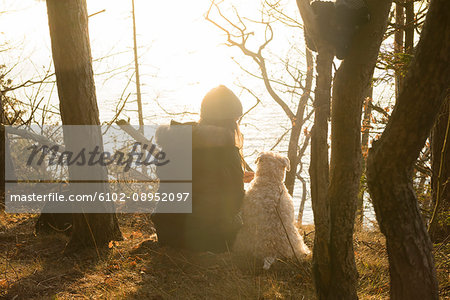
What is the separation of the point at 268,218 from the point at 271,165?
738 mm

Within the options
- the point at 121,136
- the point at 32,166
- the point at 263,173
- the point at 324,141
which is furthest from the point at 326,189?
the point at 32,166

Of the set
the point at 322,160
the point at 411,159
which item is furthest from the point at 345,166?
the point at 411,159

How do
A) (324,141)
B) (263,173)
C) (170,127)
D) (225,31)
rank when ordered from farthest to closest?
(225,31) < (263,173) < (170,127) < (324,141)

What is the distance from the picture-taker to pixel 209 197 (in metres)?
5.52

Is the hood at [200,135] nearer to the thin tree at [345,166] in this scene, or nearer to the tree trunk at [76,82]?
the tree trunk at [76,82]

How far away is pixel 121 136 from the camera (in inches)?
436

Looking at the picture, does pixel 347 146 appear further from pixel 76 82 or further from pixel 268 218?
pixel 76 82

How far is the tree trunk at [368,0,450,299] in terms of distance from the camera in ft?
9.09

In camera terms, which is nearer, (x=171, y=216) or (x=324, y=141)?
(x=324, y=141)

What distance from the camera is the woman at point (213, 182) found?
525 centimetres

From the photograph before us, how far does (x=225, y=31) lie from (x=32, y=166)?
676 centimetres

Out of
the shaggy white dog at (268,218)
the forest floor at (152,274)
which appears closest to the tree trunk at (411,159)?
the forest floor at (152,274)

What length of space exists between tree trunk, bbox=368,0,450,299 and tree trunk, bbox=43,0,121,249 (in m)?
3.90

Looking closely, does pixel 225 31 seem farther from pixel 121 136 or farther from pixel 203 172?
pixel 203 172
